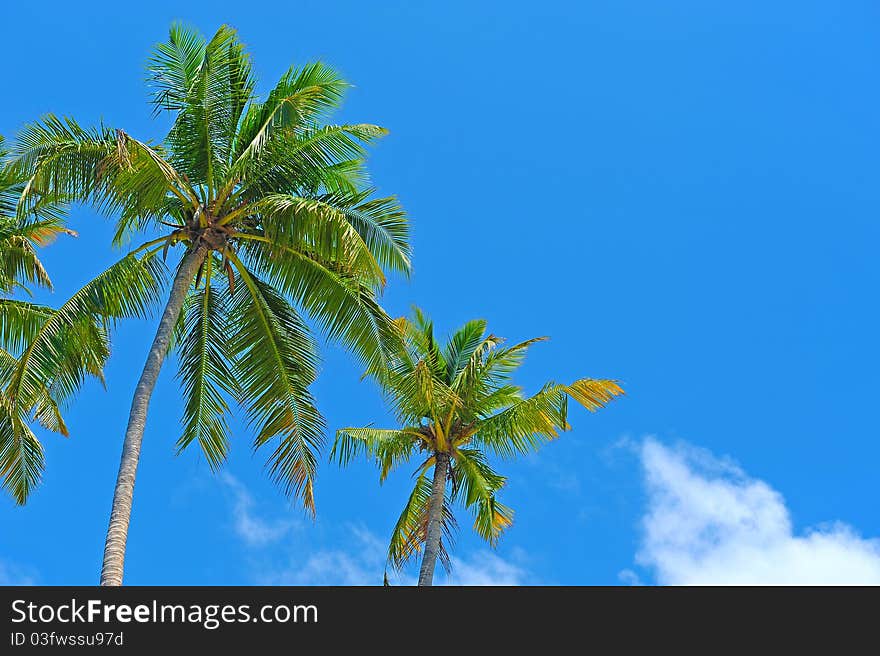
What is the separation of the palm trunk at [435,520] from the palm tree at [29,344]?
7.67m

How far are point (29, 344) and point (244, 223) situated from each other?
3685mm

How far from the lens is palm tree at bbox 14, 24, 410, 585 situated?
13883mm

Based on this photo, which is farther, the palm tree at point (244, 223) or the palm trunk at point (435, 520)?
the palm trunk at point (435, 520)

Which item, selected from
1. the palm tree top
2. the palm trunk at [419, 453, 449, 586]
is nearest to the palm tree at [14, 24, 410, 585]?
the palm tree top

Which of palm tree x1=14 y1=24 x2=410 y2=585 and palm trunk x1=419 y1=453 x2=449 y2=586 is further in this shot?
palm trunk x1=419 y1=453 x2=449 y2=586

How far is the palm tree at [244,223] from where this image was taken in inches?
547

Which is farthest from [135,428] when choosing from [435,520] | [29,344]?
[435,520]

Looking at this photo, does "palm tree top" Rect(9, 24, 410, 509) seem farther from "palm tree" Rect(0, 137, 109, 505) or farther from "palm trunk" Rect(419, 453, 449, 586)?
"palm trunk" Rect(419, 453, 449, 586)

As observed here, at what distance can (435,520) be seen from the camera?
803 inches

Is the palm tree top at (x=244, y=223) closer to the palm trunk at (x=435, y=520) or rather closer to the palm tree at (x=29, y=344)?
the palm tree at (x=29, y=344)

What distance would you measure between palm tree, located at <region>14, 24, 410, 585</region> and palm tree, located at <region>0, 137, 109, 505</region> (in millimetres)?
1193

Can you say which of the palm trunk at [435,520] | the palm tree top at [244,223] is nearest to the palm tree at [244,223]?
the palm tree top at [244,223]

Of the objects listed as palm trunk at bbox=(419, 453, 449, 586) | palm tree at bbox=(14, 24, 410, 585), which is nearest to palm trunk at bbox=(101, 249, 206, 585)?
palm tree at bbox=(14, 24, 410, 585)
